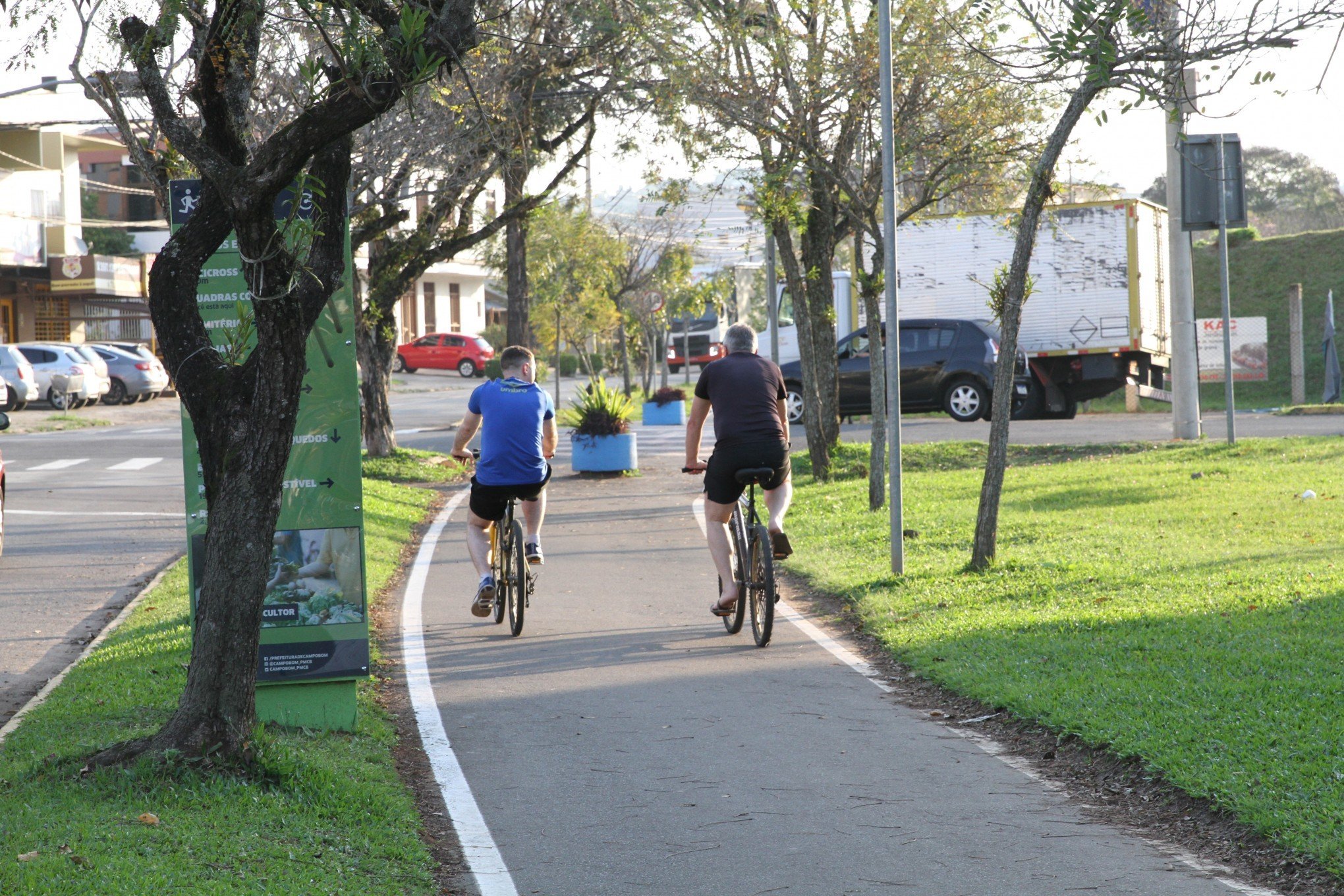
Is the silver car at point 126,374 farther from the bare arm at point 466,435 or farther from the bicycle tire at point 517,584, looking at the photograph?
the bicycle tire at point 517,584

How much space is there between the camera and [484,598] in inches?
356

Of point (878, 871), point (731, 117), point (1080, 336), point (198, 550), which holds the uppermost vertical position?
point (731, 117)

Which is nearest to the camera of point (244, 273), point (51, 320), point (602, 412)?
point (244, 273)

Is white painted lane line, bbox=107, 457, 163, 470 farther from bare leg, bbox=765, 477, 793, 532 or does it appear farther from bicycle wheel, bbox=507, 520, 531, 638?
bare leg, bbox=765, 477, 793, 532

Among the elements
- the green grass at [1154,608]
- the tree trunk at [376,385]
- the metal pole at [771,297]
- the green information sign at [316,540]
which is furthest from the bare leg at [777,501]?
the metal pole at [771,297]

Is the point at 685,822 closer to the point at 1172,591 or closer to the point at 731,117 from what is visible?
the point at 1172,591

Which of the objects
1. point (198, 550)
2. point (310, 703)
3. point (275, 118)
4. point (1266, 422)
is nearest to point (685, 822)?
point (310, 703)

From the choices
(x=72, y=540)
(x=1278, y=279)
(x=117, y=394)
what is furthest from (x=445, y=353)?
(x=72, y=540)

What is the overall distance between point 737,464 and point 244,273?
3.85 metres

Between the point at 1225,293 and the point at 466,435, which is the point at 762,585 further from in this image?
the point at 1225,293

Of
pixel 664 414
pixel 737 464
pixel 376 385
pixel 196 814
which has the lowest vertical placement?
pixel 196 814

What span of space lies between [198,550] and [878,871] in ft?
12.0

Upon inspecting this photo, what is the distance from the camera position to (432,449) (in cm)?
2427

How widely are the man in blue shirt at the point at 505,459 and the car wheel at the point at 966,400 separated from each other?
17.1 metres
